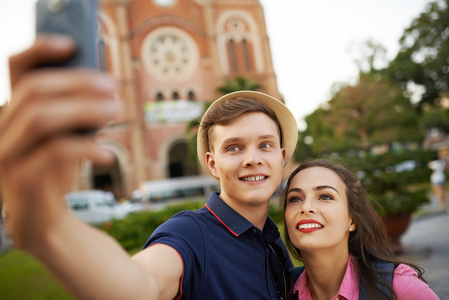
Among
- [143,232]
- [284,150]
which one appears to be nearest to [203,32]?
[143,232]

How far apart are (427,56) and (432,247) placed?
15.0 m

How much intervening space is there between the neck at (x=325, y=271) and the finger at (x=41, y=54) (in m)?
1.72

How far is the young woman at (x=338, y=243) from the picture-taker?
1.78 metres

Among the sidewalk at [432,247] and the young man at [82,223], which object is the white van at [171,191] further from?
the young man at [82,223]

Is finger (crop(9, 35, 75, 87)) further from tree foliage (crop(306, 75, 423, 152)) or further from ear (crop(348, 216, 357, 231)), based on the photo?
tree foliage (crop(306, 75, 423, 152))

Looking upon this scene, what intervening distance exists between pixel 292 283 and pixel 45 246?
65.7 inches

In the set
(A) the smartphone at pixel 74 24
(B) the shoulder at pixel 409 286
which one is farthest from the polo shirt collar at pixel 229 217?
(A) the smartphone at pixel 74 24

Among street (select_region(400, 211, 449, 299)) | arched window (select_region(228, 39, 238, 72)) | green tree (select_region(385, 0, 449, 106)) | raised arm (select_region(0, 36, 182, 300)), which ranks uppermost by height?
arched window (select_region(228, 39, 238, 72))

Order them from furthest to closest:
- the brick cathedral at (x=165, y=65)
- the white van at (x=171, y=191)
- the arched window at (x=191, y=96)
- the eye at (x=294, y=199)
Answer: the arched window at (x=191, y=96) < the brick cathedral at (x=165, y=65) < the white van at (x=171, y=191) < the eye at (x=294, y=199)

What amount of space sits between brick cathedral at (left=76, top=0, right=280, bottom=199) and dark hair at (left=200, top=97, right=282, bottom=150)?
19.4 meters

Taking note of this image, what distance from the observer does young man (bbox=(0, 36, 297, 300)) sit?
58cm

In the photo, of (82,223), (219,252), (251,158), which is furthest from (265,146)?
(82,223)

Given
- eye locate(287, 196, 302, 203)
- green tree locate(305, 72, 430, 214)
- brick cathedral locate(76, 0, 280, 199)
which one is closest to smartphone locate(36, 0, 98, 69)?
eye locate(287, 196, 302, 203)

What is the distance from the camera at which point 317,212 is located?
6.27 feet
